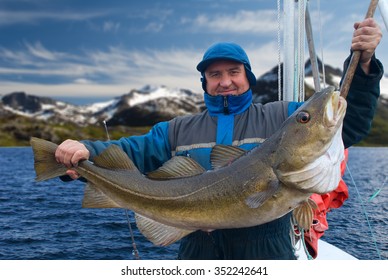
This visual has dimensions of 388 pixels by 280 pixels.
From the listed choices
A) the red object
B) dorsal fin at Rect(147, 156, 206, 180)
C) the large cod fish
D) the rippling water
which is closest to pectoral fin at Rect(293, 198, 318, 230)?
the large cod fish

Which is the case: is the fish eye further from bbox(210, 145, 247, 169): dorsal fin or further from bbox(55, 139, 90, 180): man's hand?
bbox(55, 139, 90, 180): man's hand

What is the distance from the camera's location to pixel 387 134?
19838 cm

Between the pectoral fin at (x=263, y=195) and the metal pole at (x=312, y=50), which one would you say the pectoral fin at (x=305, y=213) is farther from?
the metal pole at (x=312, y=50)

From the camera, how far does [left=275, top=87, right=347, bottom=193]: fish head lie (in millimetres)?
4176

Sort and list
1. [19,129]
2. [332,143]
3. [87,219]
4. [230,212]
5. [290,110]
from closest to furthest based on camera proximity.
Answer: [332,143], [230,212], [290,110], [87,219], [19,129]

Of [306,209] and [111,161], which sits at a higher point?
[111,161]

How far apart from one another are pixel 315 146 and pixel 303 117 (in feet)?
1.02

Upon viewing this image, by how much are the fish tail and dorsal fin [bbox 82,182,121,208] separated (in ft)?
1.19

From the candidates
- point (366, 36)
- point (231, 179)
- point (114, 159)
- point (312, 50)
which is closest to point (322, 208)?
point (231, 179)

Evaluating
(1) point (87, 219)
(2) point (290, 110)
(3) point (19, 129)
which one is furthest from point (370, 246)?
(3) point (19, 129)

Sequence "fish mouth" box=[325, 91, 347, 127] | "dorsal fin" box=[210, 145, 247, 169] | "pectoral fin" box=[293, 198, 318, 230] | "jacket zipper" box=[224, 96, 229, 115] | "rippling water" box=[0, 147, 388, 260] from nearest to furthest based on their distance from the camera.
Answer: "fish mouth" box=[325, 91, 347, 127] < "pectoral fin" box=[293, 198, 318, 230] < "dorsal fin" box=[210, 145, 247, 169] < "jacket zipper" box=[224, 96, 229, 115] < "rippling water" box=[0, 147, 388, 260]

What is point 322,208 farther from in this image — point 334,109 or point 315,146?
point 334,109

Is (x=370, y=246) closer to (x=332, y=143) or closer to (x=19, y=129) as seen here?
(x=332, y=143)

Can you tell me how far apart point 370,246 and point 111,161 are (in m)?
18.5
